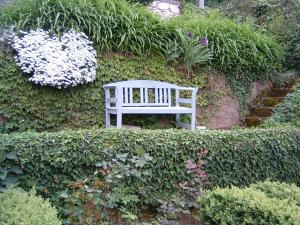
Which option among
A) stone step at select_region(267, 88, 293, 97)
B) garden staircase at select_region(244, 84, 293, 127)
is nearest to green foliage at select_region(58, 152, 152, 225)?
garden staircase at select_region(244, 84, 293, 127)

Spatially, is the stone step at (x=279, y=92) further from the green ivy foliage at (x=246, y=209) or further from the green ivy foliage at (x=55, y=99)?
the green ivy foliage at (x=246, y=209)

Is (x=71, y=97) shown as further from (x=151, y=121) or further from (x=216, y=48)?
(x=216, y=48)

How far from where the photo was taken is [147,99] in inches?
220

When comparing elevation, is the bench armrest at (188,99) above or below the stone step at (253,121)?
above

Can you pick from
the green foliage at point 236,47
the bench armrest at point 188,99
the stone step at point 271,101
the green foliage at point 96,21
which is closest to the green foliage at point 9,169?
the green foliage at point 96,21

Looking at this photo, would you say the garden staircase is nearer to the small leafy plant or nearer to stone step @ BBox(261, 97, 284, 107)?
stone step @ BBox(261, 97, 284, 107)

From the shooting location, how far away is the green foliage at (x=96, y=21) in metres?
5.25

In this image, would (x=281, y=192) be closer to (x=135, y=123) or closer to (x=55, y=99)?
(x=135, y=123)

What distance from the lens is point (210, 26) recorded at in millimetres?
6371

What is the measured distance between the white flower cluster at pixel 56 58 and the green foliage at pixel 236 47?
162cm

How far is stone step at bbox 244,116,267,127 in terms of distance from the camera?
248 inches

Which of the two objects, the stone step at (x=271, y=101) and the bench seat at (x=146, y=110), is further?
the stone step at (x=271, y=101)

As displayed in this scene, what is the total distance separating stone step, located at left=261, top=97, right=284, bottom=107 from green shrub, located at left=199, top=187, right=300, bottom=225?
3.67 m

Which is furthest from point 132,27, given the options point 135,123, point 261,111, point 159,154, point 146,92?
point 261,111
